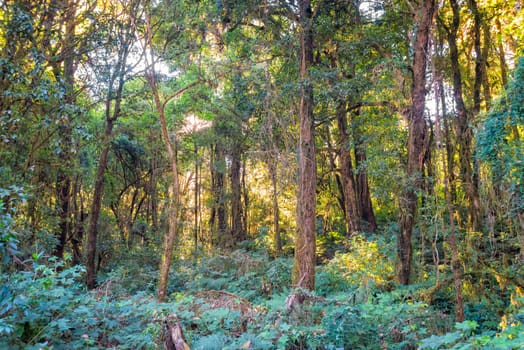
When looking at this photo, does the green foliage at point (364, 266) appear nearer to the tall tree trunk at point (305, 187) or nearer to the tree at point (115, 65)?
the tall tree trunk at point (305, 187)

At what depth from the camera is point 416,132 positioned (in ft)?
25.6

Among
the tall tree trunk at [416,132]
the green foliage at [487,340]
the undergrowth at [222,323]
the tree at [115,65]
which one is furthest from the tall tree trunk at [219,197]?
the green foliage at [487,340]

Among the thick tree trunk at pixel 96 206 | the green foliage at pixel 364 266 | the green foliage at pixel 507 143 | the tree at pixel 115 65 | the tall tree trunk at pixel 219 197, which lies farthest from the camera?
the tall tree trunk at pixel 219 197

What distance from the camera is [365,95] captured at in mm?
8734

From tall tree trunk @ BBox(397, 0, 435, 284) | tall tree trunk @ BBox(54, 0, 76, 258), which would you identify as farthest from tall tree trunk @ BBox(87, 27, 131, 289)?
tall tree trunk @ BBox(397, 0, 435, 284)

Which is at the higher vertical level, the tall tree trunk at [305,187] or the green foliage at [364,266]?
the tall tree trunk at [305,187]

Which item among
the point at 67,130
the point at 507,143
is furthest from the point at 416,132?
the point at 67,130

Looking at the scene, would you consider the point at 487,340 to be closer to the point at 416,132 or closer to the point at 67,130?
the point at 416,132

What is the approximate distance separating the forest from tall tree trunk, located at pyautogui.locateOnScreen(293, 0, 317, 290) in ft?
0.10

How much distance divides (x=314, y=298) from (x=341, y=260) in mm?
3893

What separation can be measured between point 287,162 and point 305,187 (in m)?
0.68

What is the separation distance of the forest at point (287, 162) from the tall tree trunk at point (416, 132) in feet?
0.14

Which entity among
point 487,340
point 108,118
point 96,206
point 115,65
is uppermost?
point 115,65

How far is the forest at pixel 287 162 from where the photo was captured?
459 centimetres
